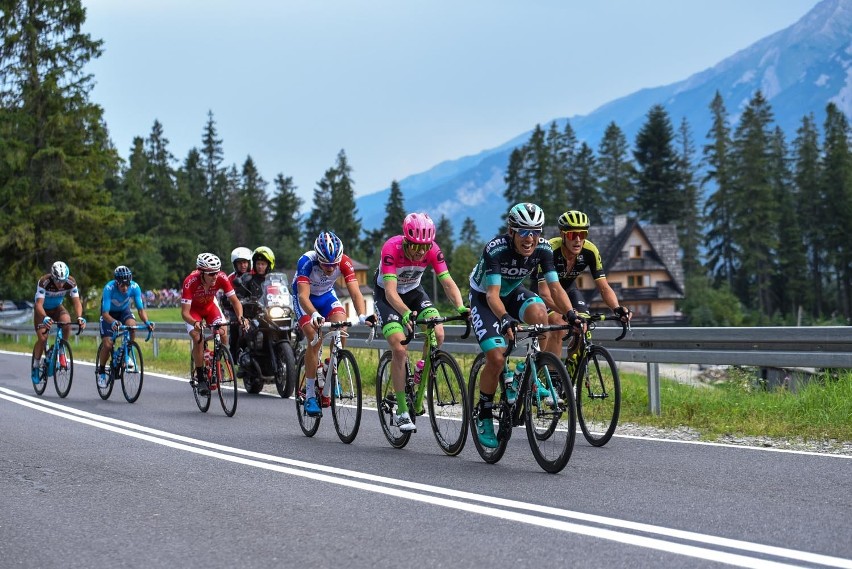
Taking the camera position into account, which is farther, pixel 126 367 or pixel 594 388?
pixel 126 367

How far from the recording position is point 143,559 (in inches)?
213

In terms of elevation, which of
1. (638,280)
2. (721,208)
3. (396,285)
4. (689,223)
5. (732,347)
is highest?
(721,208)

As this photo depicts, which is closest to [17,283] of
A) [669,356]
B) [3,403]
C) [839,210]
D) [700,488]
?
[3,403]

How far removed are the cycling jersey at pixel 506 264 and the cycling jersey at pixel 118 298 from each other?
719 cm

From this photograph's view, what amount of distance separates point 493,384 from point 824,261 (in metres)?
Result: 97.0

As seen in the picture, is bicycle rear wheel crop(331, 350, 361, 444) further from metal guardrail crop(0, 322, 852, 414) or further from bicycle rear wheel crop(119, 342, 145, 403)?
bicycle rear wheel crop(119, 342, 145, 403)

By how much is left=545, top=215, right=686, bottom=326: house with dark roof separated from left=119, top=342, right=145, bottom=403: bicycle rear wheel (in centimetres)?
7821

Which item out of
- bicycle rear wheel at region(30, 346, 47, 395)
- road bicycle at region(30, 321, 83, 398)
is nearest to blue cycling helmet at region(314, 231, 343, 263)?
road bicycle at region(30, 321, 83, 398)

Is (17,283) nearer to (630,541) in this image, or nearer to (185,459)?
(185,459)

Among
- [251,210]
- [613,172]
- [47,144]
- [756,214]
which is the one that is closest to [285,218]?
[251,210]

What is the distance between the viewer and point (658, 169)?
3989 inches

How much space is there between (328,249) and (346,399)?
4.58ft

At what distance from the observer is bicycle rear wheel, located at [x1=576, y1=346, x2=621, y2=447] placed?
9.08 m

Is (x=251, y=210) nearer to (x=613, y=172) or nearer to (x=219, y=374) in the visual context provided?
(x=613, y=172)
